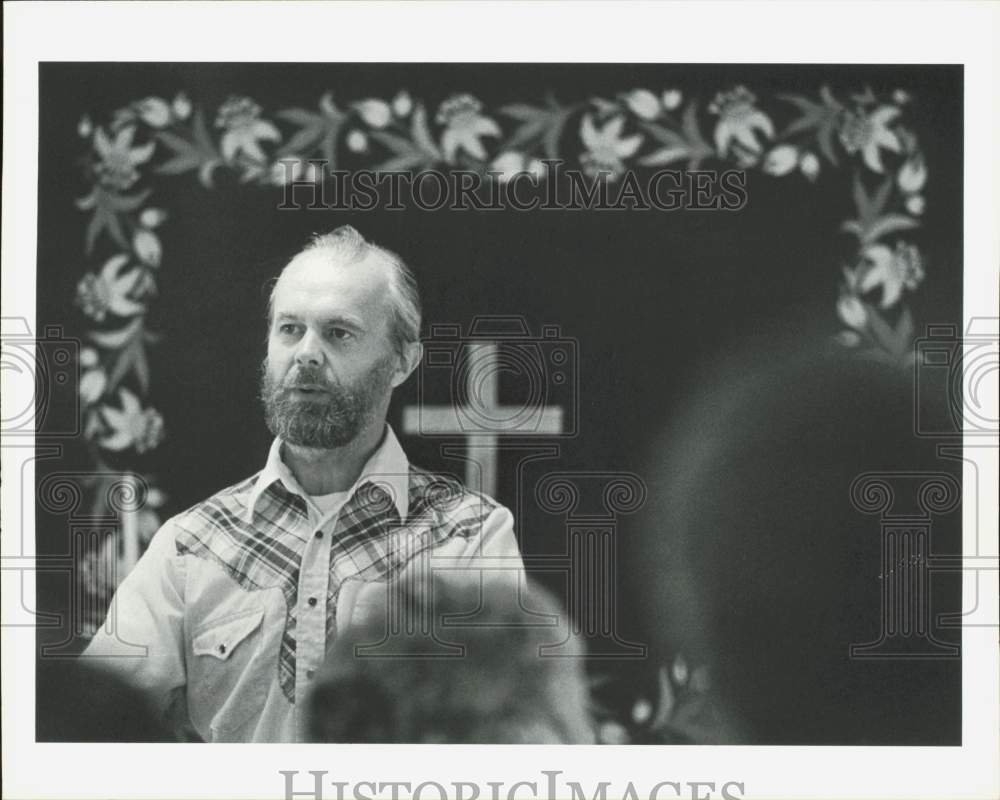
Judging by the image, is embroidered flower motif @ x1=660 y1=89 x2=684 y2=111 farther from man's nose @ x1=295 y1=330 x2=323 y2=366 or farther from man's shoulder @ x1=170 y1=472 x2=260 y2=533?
man's shoulder @ x1=170 y1=472 x2=260 y2=533

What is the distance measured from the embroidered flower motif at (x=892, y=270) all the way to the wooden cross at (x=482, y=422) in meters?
0.86

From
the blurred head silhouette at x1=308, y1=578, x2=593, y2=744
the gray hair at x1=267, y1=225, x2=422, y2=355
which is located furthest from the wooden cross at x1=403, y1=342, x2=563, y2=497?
the blurred head silhouette at x1=308, y1=578, x2=593, y2=744

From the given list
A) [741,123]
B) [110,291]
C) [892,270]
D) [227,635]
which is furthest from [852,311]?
[110,291]

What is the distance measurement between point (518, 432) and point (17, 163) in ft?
4.71

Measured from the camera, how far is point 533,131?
8.87ft

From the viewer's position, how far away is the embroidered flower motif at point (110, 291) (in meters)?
2.72

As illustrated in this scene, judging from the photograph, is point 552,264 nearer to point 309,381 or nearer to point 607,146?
point 607,146

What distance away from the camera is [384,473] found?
2689 millimetres

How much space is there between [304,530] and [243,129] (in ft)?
3.34

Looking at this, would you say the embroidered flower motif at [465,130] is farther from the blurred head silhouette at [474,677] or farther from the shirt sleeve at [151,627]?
the shirt sleeve at [151,627]

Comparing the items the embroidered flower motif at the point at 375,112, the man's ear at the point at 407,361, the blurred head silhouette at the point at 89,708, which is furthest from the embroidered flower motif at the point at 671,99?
the blurred head silhouette at the point at 89,708

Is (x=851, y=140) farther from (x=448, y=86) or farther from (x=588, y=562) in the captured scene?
(x=588, y=562)

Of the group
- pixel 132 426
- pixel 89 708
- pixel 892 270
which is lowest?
pixel 89 708

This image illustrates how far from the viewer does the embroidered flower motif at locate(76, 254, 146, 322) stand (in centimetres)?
272
